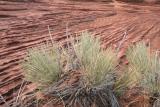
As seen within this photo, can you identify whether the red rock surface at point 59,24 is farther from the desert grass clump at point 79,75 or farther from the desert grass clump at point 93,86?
the desert grass clump at point 93,86

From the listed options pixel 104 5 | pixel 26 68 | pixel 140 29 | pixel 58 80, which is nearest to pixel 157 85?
Result: pixel 58 80

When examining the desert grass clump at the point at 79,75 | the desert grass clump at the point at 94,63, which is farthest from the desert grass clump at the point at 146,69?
the desert grass clump at the point at 94,63

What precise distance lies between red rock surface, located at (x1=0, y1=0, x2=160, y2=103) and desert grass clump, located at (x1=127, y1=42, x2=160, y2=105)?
0.57 metres

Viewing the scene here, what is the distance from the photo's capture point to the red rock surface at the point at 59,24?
4.51m

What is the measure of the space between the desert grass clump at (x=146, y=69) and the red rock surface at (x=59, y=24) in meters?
0.57

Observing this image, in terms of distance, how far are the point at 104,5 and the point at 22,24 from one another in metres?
1.91

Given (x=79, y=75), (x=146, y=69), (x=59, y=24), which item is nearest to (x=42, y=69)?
(x=79, y=75)

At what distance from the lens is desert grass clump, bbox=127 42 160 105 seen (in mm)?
3932

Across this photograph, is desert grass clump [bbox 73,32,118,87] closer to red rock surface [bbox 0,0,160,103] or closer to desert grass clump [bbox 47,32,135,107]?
desert grass clump [bbox 47,32,135,107]

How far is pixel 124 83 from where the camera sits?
3.93 metres

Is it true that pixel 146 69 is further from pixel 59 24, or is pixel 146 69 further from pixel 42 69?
pixel 59 24

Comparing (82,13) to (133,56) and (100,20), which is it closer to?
(100,20)

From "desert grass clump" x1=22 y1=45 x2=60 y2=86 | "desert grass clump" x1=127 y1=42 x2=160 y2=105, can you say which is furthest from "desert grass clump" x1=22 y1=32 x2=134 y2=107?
"desert grass clump" x1=127 y1=42 x2=160 y2=105

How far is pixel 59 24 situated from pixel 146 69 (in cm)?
192
